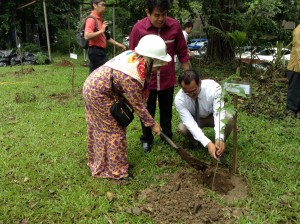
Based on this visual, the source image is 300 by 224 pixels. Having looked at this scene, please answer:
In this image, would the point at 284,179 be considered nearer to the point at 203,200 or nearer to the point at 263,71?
the point at 203,200

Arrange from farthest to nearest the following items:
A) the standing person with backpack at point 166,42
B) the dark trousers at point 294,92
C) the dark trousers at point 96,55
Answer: the dark trousers at point 96,55 < the dark trousers at point 294,92 < the standing person with backpack at point 166,42

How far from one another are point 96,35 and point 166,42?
1.82 meters

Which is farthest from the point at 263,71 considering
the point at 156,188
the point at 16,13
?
the point at 16,13

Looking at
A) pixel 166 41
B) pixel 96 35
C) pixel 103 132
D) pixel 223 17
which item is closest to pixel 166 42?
pixel 166 41

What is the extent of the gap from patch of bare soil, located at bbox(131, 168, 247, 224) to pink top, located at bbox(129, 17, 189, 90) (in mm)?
1027

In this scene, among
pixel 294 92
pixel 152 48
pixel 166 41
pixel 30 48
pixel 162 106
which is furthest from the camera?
pixel 30 48

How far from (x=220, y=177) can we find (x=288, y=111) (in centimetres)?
251

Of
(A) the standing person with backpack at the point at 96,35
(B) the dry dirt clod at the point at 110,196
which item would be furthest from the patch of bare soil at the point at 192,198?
(A) the standing person with backpack at the point at 96,35

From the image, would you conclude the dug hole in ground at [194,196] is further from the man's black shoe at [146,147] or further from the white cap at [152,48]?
the white cap at [152,48]

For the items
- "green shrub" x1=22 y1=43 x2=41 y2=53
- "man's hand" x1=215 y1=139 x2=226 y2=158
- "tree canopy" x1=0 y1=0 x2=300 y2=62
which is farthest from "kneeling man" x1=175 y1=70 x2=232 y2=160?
"green shrub" x1=22 y1=43 x2=41 y2=53

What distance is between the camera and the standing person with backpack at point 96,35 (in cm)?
481

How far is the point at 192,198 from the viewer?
9.07ft

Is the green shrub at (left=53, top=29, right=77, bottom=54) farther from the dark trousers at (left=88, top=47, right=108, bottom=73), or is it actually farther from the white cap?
the white cap

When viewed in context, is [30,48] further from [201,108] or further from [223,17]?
[201,108]
